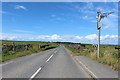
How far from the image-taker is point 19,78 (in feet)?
30.5

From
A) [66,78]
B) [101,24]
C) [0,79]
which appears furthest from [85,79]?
[101,24]

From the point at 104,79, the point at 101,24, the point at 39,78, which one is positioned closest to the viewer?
the point at 104,79

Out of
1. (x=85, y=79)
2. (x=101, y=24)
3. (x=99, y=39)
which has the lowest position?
(x=85, y=79)

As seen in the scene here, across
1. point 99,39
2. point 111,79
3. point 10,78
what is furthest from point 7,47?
point 111,79

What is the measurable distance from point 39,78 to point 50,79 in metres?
0.64

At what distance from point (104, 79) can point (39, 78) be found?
312 cm

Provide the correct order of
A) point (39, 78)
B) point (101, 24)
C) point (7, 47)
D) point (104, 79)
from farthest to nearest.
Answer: point (7, 47) → point (101, 24) → point (39, 78) → point (104, 79)

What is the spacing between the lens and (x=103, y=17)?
2031 centimetres

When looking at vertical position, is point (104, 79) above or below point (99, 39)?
below

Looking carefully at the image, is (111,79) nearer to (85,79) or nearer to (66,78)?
(85,79)

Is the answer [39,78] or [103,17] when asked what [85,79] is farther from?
[103,17]

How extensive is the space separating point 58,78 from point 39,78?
3.07 feet

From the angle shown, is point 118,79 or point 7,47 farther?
point 7,47

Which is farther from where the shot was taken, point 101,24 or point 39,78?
point 101,24
